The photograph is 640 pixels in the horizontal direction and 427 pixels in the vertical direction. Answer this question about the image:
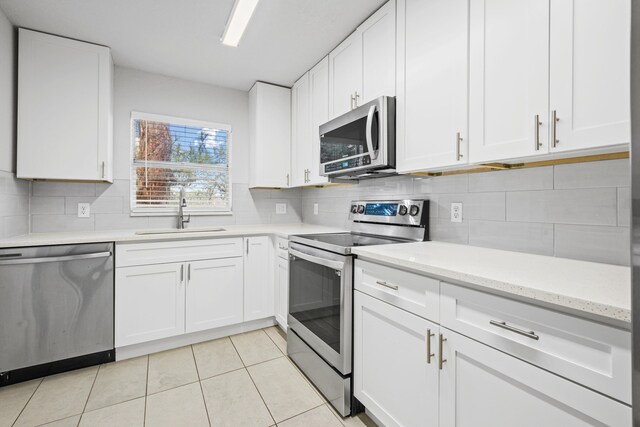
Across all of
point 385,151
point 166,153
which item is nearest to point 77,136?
point 166,153

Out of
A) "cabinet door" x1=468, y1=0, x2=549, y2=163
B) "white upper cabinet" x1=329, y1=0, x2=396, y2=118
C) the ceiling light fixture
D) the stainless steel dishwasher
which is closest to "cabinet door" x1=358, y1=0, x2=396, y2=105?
"white upper cabinet" x1=329, y1=0, x2=396, y2=118

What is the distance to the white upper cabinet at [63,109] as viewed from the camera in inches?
85.8

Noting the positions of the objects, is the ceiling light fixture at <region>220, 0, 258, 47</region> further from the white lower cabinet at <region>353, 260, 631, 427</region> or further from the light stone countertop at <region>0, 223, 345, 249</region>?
the white lower cabinet at <region>353, 260, 631, 427</region>

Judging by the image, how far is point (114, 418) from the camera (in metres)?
1.63

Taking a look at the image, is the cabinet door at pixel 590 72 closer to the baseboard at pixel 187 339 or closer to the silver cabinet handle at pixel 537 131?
the silver cabinet handle at pixel 537 131

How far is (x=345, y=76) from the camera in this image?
2.30 metres

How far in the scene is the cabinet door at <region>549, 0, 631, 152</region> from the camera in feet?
3.17

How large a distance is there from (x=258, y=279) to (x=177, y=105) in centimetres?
188

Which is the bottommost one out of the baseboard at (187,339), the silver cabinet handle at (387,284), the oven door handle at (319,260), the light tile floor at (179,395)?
the light tile floor at (179,395)

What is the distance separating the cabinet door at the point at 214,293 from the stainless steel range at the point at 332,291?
608 mm

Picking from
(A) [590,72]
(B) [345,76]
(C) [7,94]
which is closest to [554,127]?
(A) [590,72]

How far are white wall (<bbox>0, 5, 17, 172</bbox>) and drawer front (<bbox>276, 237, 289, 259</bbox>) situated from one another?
1.91 metres

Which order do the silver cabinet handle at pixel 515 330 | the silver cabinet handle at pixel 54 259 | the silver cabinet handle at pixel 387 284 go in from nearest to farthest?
the silver cabinet handle at pixel 515 330 < the silver cabinet handle at pixel 387 284 < the silver cabinet handle at pixel 54 259

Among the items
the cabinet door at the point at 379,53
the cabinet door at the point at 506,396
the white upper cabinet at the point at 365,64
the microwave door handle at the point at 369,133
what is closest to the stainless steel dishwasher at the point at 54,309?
the microwave door handle at the point at 369,133
